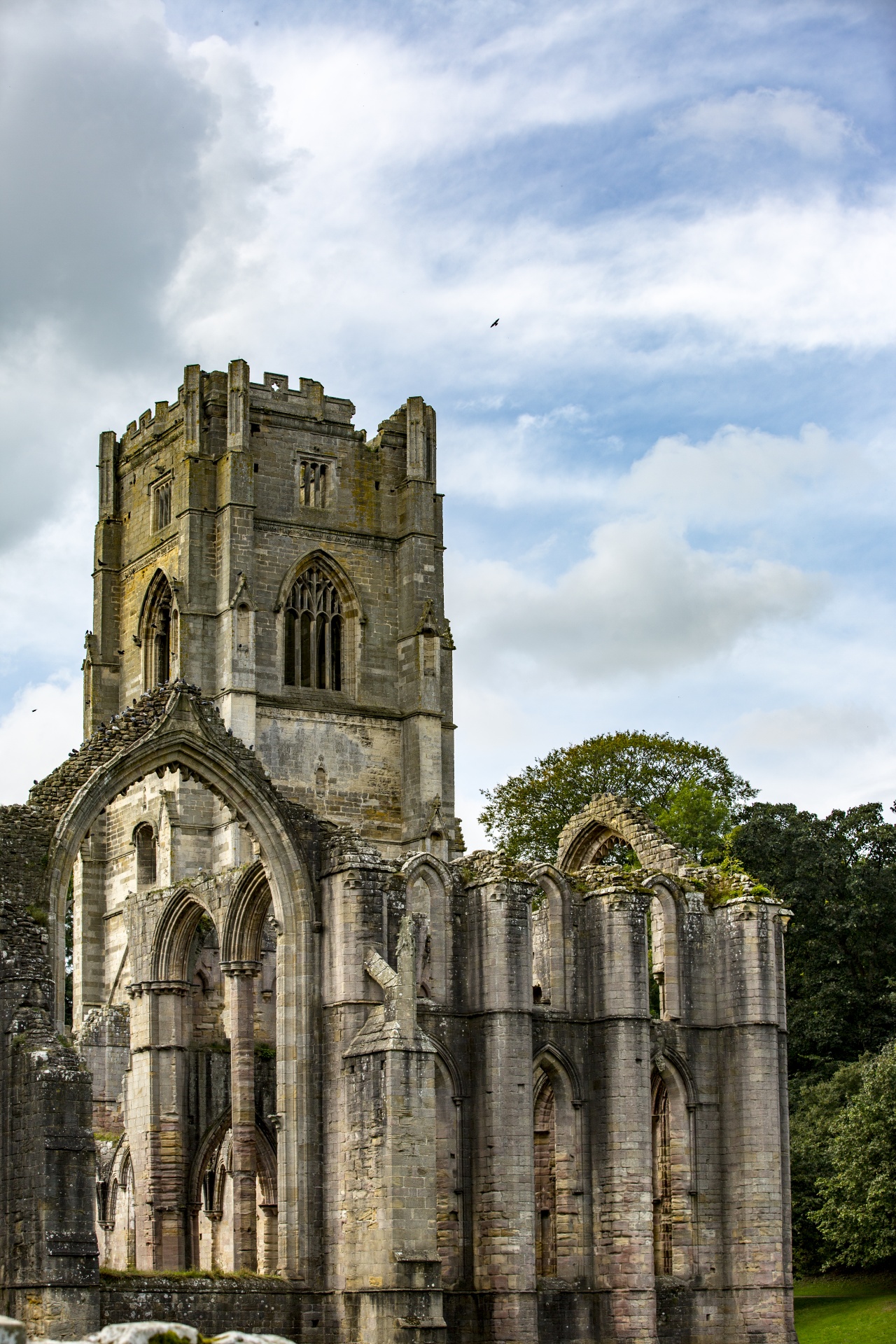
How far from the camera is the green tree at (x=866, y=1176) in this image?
125 ft

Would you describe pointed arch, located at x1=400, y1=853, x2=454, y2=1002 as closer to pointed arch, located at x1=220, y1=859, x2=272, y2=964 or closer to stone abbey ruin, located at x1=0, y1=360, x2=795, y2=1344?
stone abbey ruin, located at x1=0, y1=360, x2=795, y2=1344

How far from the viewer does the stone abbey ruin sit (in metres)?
25.7

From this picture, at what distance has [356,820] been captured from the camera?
59.9m

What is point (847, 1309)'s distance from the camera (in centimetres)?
3925

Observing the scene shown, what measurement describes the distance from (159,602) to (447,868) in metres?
33.1

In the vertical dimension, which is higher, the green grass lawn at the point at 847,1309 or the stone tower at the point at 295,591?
the stone tower at the point at 295,591

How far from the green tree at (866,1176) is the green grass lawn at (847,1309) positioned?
78 centimetres

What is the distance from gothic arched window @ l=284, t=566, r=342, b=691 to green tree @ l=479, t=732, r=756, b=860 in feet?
30.7

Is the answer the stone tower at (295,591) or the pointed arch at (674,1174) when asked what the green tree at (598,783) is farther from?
the pointed arch at (674,1174)

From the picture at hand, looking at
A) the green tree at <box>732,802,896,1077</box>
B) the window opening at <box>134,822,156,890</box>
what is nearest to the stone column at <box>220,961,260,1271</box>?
the green tree at <box>732,802,896,1077</box>

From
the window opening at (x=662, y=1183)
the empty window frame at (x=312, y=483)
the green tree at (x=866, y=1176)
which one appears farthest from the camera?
the empty window frame at (x=312, y=483)

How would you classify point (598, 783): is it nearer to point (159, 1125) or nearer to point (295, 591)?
point (295, 591)

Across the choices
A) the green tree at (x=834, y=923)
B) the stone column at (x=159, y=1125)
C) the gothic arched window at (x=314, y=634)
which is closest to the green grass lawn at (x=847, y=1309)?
the green tree at (x=834, y=923)

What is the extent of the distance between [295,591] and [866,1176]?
28.4 m
